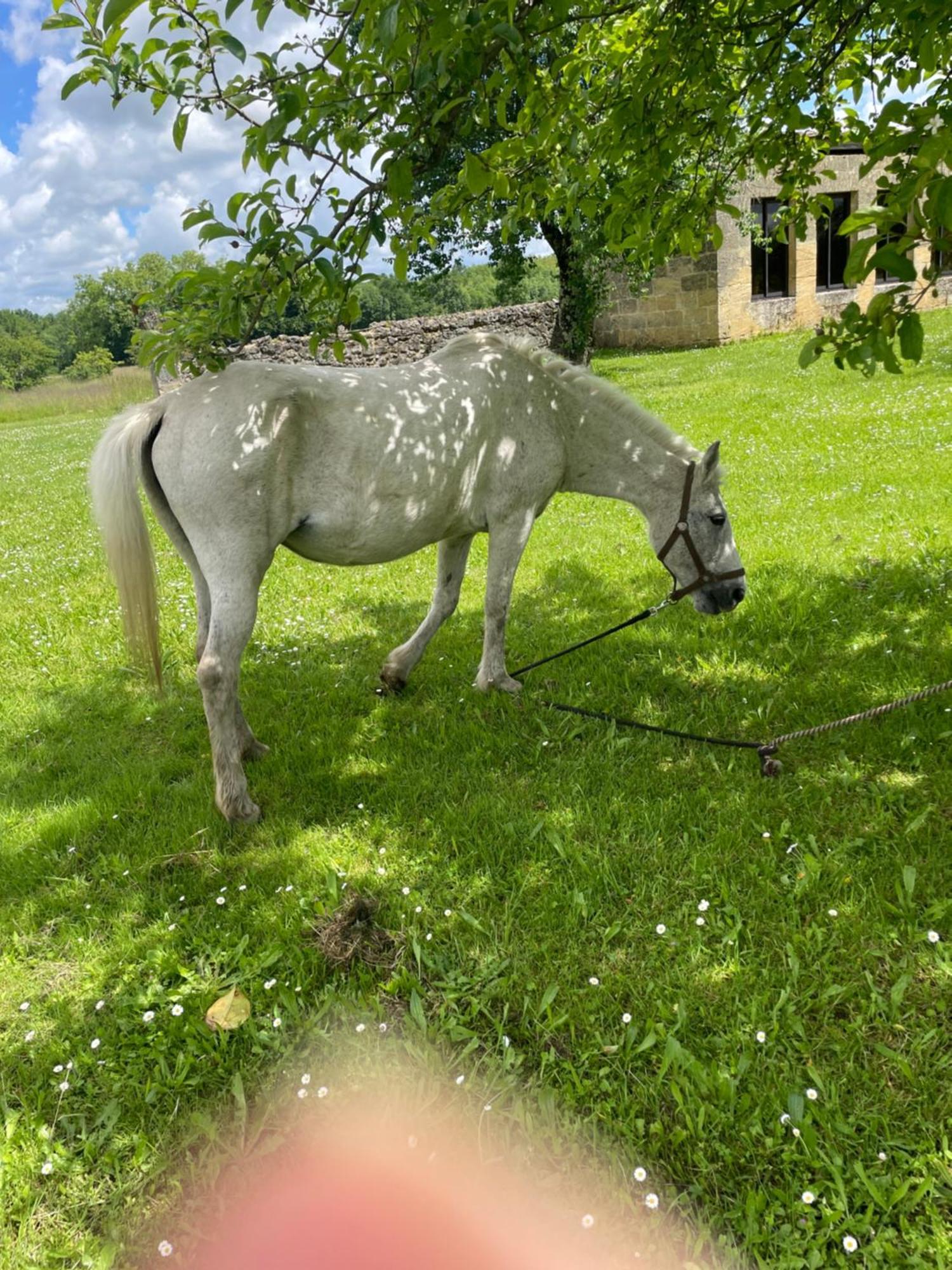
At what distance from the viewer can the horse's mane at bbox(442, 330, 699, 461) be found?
4.62m

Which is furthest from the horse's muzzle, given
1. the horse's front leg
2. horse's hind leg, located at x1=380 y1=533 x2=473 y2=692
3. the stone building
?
the stone building

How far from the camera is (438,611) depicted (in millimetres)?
5039

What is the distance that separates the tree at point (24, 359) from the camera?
8356 cm

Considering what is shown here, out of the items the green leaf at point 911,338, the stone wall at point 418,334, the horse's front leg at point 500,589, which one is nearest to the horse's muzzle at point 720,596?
the horse's front leg at point 500,589

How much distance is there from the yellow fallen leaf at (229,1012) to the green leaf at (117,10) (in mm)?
3077

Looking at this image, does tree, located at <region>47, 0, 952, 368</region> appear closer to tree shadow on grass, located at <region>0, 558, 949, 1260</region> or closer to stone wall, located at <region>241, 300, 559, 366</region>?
tree shadow on grass, located at <region>0, 558, 949, 1260</region>

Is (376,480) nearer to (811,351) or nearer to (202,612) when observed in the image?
(202,612)

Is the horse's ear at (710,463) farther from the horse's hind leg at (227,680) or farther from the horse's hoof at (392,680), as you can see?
the horse's hind leg at (227,680)

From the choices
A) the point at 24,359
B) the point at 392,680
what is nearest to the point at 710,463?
the point at 392,680

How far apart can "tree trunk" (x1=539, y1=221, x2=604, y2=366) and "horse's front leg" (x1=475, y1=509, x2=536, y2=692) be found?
46.9 feet

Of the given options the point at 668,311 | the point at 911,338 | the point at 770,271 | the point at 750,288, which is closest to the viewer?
Answer: the point at 911,338

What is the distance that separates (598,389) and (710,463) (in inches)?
33.1

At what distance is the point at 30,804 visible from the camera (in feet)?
13.2

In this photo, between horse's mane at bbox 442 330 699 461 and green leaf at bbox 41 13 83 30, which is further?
horse's mane at bbox 442 330 699 461
